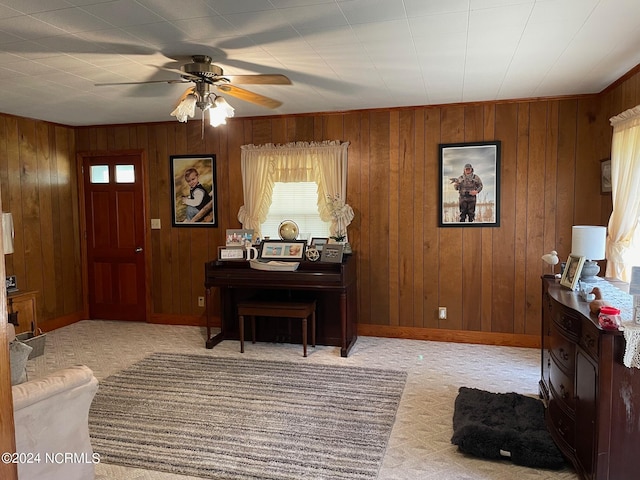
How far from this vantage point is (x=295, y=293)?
4953mm

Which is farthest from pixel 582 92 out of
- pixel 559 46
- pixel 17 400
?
pixel 17 400

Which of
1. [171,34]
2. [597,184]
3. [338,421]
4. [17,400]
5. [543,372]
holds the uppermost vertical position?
[171,34]

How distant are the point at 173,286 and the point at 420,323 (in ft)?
9.98

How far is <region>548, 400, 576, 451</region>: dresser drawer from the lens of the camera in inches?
97.7

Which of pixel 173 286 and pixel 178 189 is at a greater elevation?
pixel 178 189

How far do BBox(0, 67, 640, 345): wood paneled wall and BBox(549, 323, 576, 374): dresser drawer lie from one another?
181cm

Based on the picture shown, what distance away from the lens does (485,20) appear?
254cm

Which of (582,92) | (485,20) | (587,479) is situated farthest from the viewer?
(582,92)

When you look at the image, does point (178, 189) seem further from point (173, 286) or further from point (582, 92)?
point (582, 92)

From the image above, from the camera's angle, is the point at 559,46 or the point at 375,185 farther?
the point at 375,185

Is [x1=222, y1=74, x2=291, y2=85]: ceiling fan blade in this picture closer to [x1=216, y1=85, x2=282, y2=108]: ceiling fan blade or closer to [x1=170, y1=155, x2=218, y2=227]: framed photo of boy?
[x1=216, y1=85, x2=282, y2=108]: ceiling fan blade

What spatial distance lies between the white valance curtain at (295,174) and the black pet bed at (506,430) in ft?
7.86

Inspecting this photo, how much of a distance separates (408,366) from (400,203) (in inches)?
68.4

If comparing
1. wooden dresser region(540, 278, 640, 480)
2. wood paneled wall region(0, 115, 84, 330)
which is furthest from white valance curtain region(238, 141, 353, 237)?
wooden dresser region(540, 278, 640, 480)
